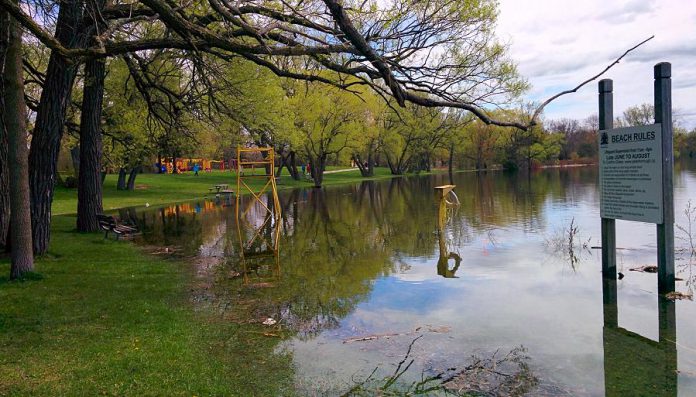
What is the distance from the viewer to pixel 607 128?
9.48 m

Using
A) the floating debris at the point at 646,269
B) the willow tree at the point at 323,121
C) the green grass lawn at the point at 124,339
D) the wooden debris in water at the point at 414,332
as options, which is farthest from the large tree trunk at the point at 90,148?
the willow tree at the point at 323,121

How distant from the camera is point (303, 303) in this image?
8492 millimetres

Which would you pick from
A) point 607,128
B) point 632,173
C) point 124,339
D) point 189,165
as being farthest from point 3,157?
point 189,165

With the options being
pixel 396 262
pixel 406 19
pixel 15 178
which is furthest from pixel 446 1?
pixel 15 178

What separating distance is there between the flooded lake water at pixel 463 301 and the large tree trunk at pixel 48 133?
3465mm

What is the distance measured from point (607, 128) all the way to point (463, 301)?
4087mm

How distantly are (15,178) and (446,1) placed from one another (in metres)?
7.72

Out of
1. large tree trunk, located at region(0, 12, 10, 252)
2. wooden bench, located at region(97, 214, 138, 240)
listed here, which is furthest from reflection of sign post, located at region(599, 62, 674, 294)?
wooden bench, located at region(97, 214, 138, 240)

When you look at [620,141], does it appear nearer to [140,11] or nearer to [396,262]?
[396,262]

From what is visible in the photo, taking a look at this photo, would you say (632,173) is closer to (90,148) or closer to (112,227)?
(112,227)

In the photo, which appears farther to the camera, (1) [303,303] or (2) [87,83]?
(2) [87,83]

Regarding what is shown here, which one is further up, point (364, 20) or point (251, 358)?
point (364, 20)

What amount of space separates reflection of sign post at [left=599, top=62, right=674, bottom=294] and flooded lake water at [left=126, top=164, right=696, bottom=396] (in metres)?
0.81

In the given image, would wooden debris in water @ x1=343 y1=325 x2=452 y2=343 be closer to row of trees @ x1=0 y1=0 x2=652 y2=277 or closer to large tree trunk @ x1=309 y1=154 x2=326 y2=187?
row of trees @ x1=0 y1=0 x2=652 y2=277
